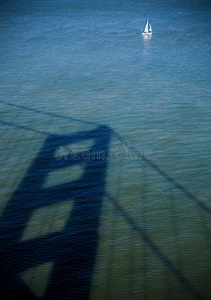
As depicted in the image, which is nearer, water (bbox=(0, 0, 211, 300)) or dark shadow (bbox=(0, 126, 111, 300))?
dark shadow (bbox=(0, 126, 111, 300))

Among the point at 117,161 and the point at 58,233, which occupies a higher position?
the point at 117,161

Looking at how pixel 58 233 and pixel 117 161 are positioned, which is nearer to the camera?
pixel 58 233

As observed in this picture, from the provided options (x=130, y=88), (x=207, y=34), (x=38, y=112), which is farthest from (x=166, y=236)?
(x=207, y=34)

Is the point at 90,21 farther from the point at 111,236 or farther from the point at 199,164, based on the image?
the point at 111,236

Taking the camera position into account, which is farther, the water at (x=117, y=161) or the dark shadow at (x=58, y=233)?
the water at (x=117, y=161)
